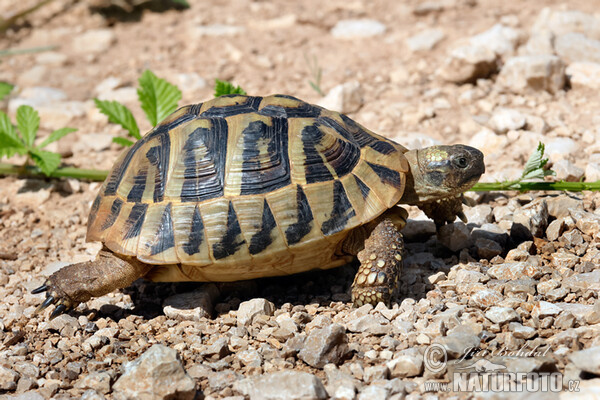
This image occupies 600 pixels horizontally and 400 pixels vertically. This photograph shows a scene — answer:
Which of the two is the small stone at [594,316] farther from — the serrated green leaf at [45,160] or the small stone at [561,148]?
the serrated green leaf at [45,160]

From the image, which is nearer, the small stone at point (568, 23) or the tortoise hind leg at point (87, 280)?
the tortoise hind leg at point (87, 280)

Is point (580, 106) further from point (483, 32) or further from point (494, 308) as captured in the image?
point (494, 308)

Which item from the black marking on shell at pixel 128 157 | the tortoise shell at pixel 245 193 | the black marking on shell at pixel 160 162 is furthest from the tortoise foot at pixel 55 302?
the black marking on shell at pixel 160 162

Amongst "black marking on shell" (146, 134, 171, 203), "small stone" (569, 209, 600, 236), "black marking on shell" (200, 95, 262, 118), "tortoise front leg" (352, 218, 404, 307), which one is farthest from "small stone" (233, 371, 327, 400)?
"small stone" (569, 209, 600, 236)

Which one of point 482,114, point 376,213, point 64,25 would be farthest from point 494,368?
point 64,25

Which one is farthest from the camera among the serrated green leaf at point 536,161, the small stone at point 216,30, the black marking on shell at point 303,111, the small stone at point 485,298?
the small stone at point 216,30

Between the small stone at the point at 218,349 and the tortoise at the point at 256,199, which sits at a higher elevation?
the tortoise at the point at 256,199
